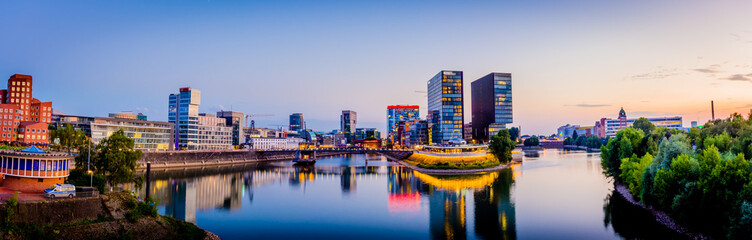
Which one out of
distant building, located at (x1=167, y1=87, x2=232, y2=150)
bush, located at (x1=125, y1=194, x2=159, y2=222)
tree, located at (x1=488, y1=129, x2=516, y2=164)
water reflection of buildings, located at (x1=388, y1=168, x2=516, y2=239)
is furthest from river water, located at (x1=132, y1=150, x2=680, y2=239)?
distant building, located at (x1=167, y1=87, x2=232, y2=150)

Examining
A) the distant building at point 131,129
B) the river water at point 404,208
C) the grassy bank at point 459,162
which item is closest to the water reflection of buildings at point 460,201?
the river water at point 404,208

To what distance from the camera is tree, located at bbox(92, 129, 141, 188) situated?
156ft

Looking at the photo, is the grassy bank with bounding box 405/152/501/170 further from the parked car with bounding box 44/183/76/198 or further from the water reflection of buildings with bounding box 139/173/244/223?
the parked car with bounding box 44/183/76/198

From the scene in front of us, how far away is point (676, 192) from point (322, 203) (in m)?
44.4

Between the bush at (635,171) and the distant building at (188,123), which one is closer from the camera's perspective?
the bush at (635,171)

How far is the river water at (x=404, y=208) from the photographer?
44.5 m

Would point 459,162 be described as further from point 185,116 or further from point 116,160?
point 185,116

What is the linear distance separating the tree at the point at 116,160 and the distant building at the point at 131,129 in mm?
94030

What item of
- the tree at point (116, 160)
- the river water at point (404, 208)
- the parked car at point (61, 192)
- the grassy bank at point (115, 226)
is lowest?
the river water at point (404, 208)

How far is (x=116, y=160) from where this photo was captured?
4750cm

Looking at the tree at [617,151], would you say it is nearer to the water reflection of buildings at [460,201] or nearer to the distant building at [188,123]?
the water reflection of buildings at [460,201]

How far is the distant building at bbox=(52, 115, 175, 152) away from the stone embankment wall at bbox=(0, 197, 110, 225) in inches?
4420

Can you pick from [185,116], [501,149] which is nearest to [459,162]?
[501,149]

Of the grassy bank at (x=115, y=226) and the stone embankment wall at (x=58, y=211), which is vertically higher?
the stone embankment wall at (x=58, y=211)
